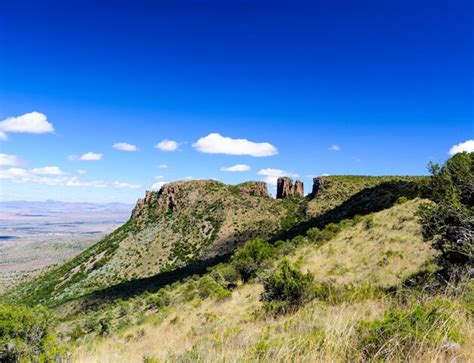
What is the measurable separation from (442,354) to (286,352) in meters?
1.62

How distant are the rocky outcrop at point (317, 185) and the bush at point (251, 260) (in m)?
57.8

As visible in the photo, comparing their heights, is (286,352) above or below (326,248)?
above

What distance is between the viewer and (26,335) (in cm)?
816

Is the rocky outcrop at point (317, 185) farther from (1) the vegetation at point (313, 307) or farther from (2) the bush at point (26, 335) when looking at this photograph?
(2) the bush at point (26, 335)

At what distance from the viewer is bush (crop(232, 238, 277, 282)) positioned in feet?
→ 97.7

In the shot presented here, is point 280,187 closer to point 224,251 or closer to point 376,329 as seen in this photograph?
point 224,251

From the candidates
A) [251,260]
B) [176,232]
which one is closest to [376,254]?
[251,260]

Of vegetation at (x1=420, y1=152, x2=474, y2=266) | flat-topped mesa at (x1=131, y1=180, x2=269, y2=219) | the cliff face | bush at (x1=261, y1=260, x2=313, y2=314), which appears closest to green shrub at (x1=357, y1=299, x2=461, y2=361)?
bush at (x1=261, y1=260, x2=313, y2=314)

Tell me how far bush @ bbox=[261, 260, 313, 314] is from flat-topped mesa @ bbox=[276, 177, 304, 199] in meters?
86.4

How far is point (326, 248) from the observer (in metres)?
28.7

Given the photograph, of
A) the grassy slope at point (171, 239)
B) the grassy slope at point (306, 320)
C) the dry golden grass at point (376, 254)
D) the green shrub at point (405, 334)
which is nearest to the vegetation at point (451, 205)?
the dry golden grass at point (376, 254)

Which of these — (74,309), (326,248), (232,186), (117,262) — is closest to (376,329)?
(326,248)

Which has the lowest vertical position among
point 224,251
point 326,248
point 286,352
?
point 224,251

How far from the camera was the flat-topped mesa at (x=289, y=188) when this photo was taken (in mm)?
101000
